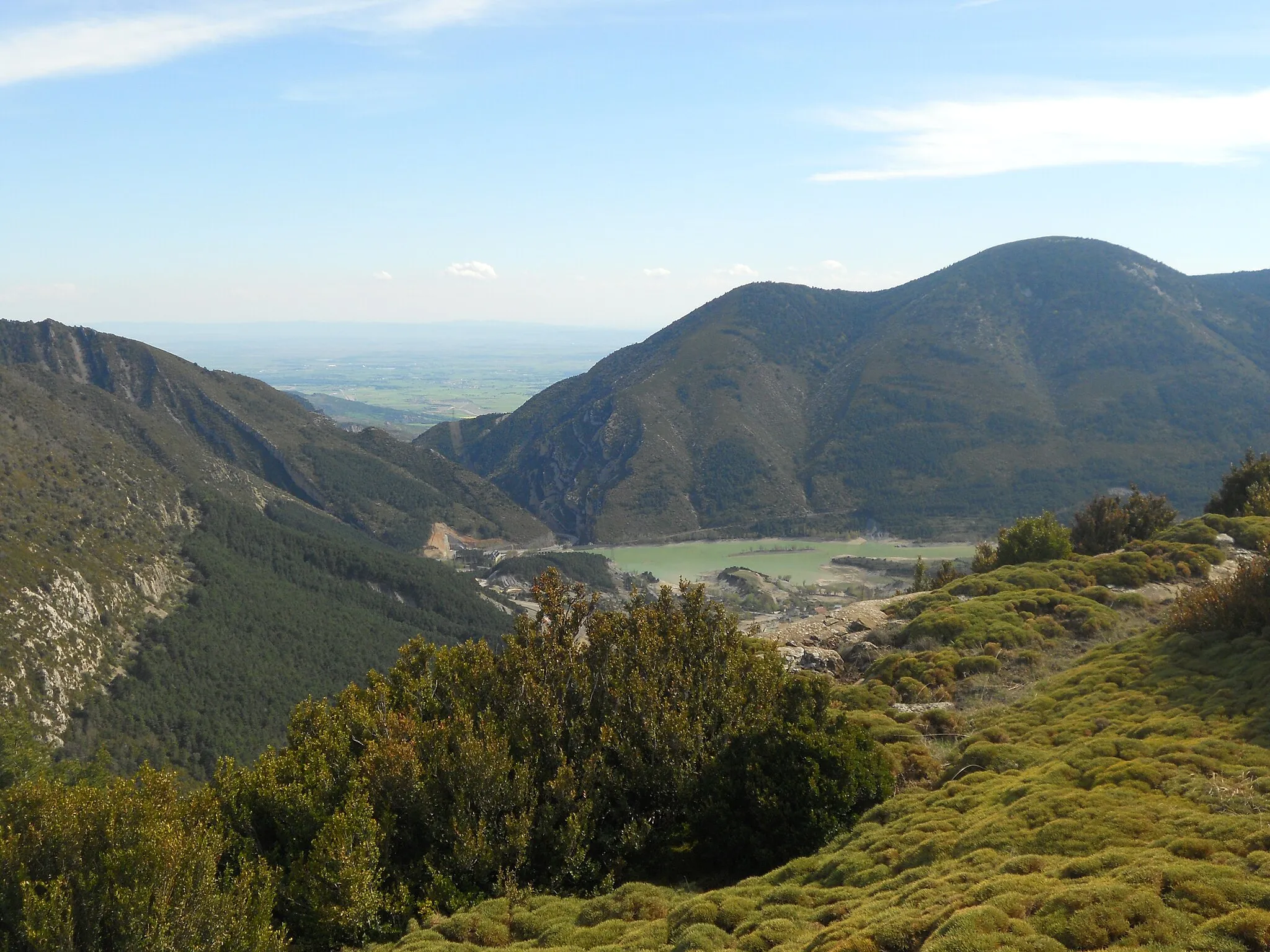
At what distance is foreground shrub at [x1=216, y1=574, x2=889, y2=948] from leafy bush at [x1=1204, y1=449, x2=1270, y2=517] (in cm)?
3969

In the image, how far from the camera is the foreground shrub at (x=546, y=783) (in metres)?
21.1

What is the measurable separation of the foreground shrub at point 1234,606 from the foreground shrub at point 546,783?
45.7 feet

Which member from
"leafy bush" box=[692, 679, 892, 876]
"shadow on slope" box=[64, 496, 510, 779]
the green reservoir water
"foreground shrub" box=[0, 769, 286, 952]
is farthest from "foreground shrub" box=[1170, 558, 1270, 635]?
the green reservoir water

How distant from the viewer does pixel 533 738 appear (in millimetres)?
25078

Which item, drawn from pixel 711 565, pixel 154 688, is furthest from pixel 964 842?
pixel 711 565

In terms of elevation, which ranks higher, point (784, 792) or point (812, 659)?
point (784, 792)

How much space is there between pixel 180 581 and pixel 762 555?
11450cm

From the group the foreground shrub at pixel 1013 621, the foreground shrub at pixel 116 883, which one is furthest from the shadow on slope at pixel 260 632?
the foreground shrub at pixel 1013 621

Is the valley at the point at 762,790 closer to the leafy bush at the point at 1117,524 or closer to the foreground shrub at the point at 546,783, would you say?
the foreground shrub at the point at 546,783

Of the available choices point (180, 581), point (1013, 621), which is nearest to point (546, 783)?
point (1013, 621)

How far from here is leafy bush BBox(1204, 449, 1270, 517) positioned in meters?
49.5

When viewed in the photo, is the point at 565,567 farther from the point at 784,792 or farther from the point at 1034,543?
the point at 784,792

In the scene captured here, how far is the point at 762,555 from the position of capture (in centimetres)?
18350

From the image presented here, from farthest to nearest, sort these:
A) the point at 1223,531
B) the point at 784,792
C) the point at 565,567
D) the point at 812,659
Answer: the point at 565,567 → the point at 1223,531 → the point at 812,659 → the point at 784,792
